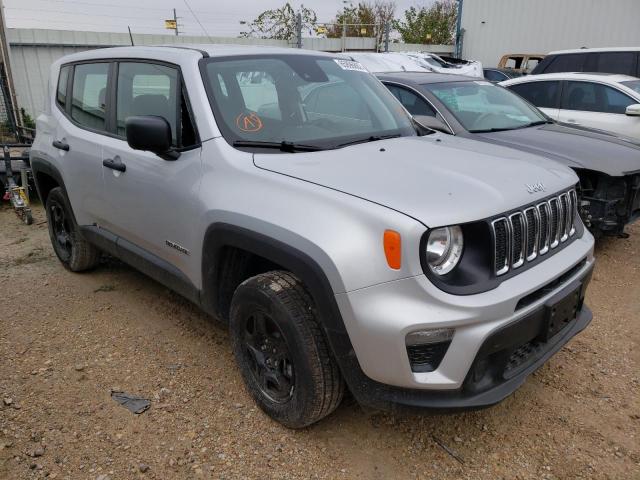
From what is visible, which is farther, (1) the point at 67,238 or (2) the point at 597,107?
(2) the point at 597,107

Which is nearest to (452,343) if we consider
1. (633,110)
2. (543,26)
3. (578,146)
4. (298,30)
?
(578,146)

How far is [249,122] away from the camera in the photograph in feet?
9.56

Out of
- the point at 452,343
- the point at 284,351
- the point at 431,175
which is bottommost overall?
the point at 284,351

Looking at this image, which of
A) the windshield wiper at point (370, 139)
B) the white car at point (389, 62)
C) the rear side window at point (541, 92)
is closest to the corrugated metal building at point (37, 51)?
the white car at point (389, 62)

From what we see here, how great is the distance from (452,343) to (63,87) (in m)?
3.80

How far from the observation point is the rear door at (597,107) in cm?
699

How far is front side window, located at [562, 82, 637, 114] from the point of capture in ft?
23.4

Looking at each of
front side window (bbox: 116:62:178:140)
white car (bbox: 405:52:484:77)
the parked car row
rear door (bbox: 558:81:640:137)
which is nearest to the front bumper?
front side window (bbox: 116:62:178:140)

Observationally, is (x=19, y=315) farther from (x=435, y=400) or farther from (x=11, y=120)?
(x=11, y=120)

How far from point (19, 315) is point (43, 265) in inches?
43.8

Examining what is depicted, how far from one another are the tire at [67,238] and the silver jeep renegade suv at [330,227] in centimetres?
78

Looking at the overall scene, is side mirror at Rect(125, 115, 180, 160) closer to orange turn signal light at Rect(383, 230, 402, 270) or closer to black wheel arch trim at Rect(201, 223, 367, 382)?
black wheel arch trim at Rect(201, 223, 367, 382)

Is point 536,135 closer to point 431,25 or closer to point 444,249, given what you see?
point 444,249

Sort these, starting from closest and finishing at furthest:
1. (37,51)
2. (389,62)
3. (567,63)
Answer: (567,63) < (389,62) < (37,51)
